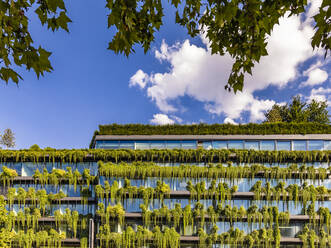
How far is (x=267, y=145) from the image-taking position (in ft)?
72.6

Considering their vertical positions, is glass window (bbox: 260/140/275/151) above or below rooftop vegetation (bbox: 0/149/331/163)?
above

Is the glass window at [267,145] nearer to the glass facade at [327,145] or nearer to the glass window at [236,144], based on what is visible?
the glass window at [236,144]

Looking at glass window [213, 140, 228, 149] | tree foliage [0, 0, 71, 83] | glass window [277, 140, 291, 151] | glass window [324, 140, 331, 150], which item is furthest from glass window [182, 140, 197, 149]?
tree foliage [0, 0, 71, 83]

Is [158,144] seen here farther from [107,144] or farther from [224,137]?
[224,137]

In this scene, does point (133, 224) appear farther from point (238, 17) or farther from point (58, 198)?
point (238, 17)

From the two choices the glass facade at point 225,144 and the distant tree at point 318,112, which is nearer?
the glass facade at point 225,144

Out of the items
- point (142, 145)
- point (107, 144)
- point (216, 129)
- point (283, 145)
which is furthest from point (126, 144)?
point (283, 145)

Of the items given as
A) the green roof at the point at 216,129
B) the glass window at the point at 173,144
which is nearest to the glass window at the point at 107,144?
the green roof at the point at 216,129

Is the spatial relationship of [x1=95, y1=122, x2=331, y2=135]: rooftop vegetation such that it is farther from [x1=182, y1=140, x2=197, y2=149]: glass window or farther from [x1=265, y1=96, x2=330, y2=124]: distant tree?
[x1=265, y1=96, x2=330, y2=124]: distant tree

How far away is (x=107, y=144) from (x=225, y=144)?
11619 mm

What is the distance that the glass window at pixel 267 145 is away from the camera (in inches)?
869

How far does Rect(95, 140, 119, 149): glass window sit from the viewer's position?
22703 mm

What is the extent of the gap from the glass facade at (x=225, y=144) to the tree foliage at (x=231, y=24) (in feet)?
58.4

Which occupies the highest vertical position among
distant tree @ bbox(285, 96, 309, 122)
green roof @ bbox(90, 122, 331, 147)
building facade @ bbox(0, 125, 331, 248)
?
distant tree @ bbox(285, 96, 309, 122)
